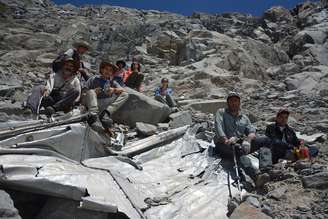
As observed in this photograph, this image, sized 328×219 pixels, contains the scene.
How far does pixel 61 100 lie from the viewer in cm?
626

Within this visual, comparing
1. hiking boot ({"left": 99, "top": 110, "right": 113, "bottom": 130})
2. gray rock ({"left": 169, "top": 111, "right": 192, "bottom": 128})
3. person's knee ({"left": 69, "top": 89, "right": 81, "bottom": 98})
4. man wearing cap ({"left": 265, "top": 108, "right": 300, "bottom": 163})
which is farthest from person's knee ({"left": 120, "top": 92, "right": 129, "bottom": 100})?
man wearing cap ({"left": 265, "top": 108, "right": 300, "bottom": 163})

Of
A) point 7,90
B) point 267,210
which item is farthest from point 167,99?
point 267,210

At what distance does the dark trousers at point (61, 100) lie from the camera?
241 inches

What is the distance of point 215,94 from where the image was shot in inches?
503

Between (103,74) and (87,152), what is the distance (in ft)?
6.68

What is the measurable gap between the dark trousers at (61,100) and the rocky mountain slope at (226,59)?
50 cm

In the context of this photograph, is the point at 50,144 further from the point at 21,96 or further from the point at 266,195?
the point at 21,96

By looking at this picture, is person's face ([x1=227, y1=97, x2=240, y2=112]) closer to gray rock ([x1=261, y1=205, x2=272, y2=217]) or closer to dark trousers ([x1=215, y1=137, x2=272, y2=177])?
dark trousers ([x1=215, y1=137, x2=272, y2=177])

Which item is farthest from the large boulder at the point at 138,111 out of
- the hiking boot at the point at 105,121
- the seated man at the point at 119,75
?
the hiking boot at the point at 105,121

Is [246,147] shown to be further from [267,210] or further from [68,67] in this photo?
[68,67]

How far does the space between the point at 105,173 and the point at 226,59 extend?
41.3ft

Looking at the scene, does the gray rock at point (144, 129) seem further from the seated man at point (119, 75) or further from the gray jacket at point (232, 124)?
the gray jacket at point (232, 124)

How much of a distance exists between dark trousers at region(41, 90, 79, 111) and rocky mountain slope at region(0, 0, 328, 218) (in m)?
0.50

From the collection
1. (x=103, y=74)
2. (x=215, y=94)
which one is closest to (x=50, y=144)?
(x=103, y=74)
